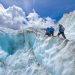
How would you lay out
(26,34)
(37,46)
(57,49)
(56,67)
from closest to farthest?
(56,67), (57,49), (37,46), (26,34)

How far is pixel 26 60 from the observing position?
2273 centimetres

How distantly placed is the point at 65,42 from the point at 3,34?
39.3ft

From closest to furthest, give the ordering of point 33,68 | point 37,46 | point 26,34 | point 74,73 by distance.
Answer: point 74,73, point 33,68, point 37,46, point 26,34

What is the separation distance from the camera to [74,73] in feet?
50.5

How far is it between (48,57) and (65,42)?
2327mm

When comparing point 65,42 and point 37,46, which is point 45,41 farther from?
point 65,42

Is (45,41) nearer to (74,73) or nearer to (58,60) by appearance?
(58,60)

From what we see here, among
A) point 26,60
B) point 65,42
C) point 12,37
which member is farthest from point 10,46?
point 65,42

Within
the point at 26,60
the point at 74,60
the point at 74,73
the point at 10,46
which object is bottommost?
the point at 74,73

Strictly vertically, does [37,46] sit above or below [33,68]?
above

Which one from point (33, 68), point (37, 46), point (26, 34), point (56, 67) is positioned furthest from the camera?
point (26, 34)

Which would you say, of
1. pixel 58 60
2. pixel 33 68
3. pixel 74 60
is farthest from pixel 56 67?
pixel 33 68

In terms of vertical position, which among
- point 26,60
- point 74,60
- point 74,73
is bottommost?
point 74,73

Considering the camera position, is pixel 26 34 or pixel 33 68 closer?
pixel 33 68
